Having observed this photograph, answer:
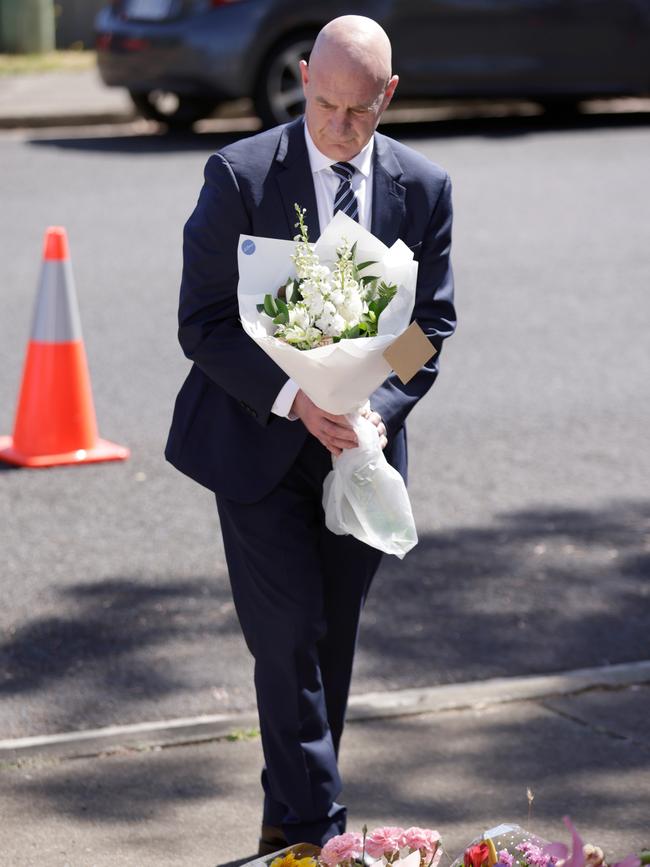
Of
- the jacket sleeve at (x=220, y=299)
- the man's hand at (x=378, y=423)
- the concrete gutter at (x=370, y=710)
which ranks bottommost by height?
the concrete gutter at (x=370, y=710)

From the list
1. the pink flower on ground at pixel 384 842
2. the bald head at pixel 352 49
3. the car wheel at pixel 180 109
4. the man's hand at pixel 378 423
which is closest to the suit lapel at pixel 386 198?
the bald head at pixel 352 49

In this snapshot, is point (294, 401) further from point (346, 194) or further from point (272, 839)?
point (272, 839)

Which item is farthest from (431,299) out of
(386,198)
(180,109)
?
(180,109)

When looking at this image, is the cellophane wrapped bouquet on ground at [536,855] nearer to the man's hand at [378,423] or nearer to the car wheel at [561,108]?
the man's hand at [378,423]

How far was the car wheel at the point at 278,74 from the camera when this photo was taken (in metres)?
12.6

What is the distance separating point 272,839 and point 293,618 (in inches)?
22.2

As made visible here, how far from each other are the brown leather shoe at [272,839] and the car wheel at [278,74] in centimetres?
955

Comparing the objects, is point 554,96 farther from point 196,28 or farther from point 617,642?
point 617,642

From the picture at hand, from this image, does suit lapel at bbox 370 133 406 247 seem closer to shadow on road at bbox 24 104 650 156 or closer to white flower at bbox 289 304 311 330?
white flower at bbox 289 304 311 330

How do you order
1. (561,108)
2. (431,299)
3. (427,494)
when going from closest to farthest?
1. (431,299)
2. (427,494)
3. (561,108)

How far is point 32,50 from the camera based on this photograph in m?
20.3

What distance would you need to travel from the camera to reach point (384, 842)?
2.91 m

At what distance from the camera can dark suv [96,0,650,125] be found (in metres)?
12.5

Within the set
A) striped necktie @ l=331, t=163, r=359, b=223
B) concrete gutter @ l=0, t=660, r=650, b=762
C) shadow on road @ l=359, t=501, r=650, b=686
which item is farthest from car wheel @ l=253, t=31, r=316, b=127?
striped necktie @ l=331, t=163, r=359, b=223
